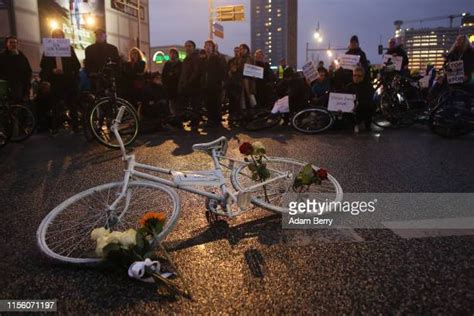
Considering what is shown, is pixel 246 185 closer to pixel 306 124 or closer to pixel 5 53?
pixel 306 124

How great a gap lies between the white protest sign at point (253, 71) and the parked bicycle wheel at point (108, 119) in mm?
4372

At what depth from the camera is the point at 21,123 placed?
28.5 feet

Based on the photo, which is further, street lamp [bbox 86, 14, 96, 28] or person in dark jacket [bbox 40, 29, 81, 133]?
street lamp [bbox 86, 14, 96, 28]

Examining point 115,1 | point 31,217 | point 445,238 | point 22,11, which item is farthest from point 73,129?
point 115,1

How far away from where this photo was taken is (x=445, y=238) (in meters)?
3.58

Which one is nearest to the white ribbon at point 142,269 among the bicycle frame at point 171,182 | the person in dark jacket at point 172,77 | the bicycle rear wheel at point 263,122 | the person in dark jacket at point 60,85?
the bicycle frame at point 171,182

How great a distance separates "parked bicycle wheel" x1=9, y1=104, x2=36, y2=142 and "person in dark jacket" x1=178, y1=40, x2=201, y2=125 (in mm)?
3567

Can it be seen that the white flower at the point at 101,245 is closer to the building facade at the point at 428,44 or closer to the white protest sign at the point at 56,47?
the white protest sign at the point at 56,47

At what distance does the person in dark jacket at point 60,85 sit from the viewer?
31.7 feet

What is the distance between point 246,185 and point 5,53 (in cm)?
785

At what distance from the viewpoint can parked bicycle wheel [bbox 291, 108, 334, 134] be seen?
9625 mm

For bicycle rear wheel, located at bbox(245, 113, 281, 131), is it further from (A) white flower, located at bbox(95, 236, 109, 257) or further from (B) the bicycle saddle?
(A) white flower, located at bbox(95, 236, 109, 257)
